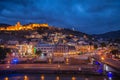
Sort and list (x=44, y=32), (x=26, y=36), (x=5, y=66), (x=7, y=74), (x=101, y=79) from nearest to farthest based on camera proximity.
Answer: (x=101, y=79) → (x=7, y=74) → (x=5, y=66) → (x=26, y=36) → (x=44, y=32)

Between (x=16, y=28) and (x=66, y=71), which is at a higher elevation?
(x=16, y=28)

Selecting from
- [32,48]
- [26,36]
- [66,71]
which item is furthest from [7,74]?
[26,36]

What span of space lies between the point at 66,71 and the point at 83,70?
3.02m

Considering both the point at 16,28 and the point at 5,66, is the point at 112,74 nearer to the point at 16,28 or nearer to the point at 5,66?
the point at 5,66

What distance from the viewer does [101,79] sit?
47.7 m

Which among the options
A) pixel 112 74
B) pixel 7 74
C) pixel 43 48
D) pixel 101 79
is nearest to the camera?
pixel 101 79

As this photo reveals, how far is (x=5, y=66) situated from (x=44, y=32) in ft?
394

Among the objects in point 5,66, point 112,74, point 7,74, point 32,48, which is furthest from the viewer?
point 32,48

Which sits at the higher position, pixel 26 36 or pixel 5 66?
pixel 26 36

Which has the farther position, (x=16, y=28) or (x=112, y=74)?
(x=16, y=28)

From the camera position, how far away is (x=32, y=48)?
106250mm

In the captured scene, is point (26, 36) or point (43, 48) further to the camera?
point (26, 36)

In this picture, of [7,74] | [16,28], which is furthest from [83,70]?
[16,28]

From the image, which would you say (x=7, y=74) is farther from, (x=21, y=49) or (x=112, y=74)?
(x=21, y=49)
